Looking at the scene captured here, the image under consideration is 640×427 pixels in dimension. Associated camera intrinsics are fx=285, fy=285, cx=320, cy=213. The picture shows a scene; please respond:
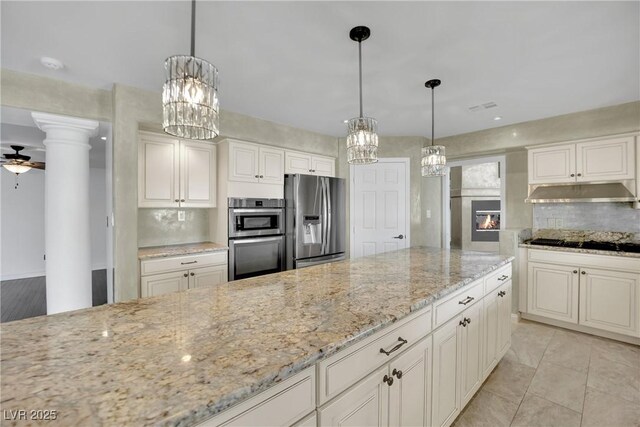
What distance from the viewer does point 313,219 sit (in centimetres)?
396

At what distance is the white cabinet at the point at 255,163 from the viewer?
10.9ft

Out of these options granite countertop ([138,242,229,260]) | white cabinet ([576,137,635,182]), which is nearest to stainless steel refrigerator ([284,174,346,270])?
granite countertop ([138,242,229,260])

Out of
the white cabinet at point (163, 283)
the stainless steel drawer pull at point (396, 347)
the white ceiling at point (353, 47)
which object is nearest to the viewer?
the stainless steel drawer pull at point (396, 347)

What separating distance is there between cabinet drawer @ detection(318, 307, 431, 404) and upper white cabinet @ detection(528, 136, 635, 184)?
310 centimetres

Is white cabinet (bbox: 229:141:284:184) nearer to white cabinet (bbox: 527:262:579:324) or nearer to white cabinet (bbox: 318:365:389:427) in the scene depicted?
white cabinet (bbox: 318:365:389:427)

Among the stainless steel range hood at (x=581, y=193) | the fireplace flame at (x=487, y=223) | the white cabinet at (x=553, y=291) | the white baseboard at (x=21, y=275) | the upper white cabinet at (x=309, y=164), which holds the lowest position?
the white baseboard at (x=21, y=275)

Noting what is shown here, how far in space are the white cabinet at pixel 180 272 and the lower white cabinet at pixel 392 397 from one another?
2.36 meters

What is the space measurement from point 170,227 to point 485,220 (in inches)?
225

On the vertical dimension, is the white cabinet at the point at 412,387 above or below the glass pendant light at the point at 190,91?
below

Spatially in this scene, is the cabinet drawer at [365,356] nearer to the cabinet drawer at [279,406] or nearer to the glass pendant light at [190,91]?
the cabinet drawer at [279,406]

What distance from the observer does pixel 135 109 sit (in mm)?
2623

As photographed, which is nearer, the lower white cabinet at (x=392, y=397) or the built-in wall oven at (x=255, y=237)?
the lower white cabinet at (x=392, y=397)

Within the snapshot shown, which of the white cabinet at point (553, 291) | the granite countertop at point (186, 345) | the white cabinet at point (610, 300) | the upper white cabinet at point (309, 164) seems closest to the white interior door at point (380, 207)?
the upper white cabinet at point (309, 164)

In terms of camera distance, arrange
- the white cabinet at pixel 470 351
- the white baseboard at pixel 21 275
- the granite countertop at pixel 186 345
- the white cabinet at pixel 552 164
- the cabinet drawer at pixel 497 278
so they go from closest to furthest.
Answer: the granite countertop at pixel 186 345 < the white cabinet at pixel 470 351 < the cabinet drawer at pixel 497 278 < the white cabinet at pixel 552 164 < the white baseboard at pixel 21 275
